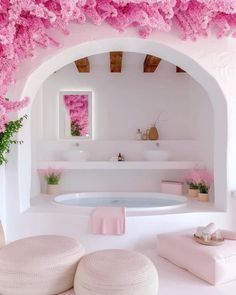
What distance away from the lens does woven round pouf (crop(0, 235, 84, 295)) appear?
2.35 m

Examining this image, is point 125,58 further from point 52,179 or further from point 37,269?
point 37,269

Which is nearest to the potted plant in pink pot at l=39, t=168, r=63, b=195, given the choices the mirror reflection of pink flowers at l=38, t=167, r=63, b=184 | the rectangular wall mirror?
the mirror reflection of pink flowers at l=38, t=167, r=63, b=184

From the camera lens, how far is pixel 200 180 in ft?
15.9

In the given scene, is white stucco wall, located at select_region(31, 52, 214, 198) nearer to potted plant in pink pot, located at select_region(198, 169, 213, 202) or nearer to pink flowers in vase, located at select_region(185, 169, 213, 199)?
pink flowers in vase, located at select_region(185, 169, 213, 199)

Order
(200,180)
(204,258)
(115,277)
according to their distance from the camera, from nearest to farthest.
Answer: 1. (115,277)
2. (204,258)
3. (200,180)

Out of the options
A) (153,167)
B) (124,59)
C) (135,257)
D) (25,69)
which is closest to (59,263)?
(135,257)

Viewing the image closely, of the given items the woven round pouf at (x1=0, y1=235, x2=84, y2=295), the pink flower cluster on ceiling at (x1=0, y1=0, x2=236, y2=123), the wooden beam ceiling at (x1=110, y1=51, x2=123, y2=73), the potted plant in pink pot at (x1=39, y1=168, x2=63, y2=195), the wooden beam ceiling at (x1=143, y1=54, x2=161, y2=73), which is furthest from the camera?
the potted plant in pink pot at (x1=39, y1=168, x2=63, y2=195)

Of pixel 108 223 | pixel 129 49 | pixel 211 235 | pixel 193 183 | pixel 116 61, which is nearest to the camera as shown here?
pixel 211 235

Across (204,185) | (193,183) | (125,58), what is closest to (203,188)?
(204,185)

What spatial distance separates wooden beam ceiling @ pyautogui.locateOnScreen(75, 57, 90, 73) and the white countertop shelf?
1657 mm

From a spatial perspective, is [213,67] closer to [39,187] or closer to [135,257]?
[135,257]

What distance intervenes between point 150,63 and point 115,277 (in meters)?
3.92

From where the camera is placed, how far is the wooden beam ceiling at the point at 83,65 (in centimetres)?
515

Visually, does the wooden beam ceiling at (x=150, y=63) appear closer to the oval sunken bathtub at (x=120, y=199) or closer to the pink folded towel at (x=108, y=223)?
the oval sunken bathtub at (x=120, y=199)
